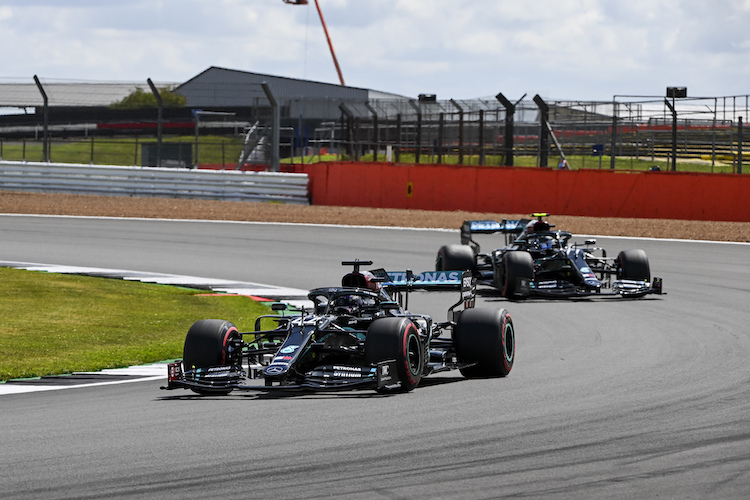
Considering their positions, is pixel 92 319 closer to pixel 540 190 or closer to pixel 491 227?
pixel 491 227

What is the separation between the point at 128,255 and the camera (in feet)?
71.7

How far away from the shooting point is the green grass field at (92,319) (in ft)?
37.2

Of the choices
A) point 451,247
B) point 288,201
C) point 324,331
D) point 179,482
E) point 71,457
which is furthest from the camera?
point 288,201

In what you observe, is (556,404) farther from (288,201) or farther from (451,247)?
(288,201)

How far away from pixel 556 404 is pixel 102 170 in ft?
90.4

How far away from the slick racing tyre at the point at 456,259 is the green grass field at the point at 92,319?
3390 mm

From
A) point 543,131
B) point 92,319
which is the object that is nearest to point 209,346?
point 92,319

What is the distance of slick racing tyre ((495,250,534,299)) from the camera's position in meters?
16.7

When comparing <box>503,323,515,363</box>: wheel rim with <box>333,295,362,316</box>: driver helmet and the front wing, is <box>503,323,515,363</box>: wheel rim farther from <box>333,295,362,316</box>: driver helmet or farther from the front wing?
the front wing

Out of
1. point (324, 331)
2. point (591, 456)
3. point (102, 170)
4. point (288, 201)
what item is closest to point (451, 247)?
point (324, 331)

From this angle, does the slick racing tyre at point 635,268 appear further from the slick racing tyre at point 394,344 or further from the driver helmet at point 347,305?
the slick racing tyre at point 394,344

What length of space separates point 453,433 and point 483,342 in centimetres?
266

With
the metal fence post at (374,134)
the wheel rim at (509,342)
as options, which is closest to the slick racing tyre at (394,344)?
the wheel rim at (509,342)

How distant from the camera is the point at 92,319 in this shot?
13961 millimetres
